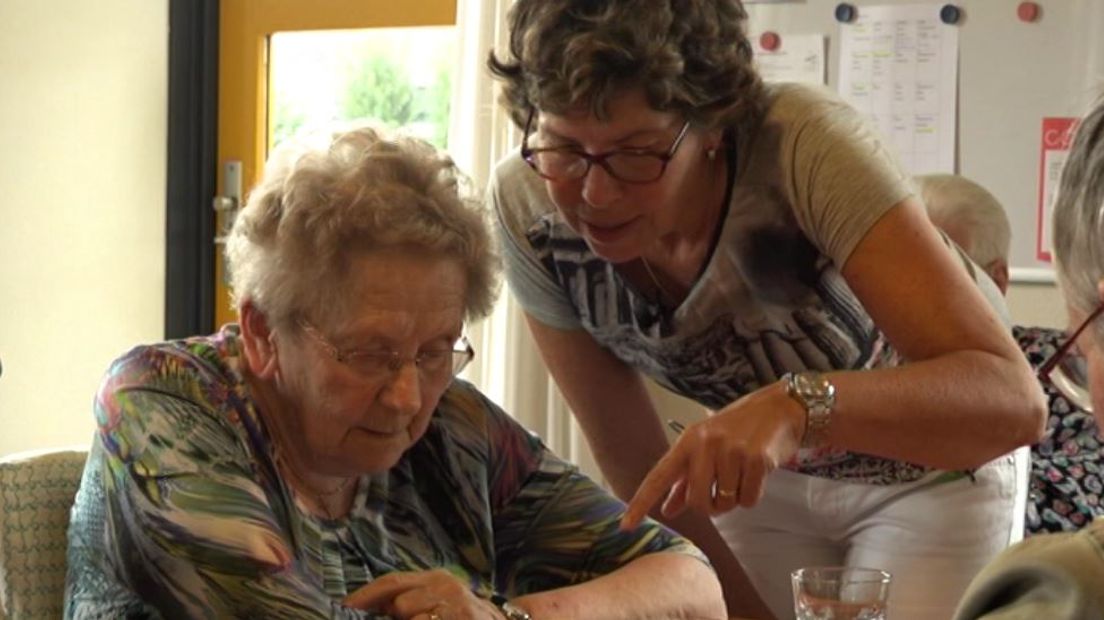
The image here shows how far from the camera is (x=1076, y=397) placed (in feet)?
3.87

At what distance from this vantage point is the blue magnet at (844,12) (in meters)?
3.48

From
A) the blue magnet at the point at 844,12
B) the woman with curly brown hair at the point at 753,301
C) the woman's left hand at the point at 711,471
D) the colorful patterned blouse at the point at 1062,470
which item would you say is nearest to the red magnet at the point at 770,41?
the blue magnet at the point at 844,12

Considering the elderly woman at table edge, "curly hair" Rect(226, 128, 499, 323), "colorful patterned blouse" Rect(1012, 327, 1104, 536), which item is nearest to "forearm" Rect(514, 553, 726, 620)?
the elderly woman at table edge

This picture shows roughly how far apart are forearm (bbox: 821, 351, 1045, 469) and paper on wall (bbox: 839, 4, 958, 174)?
5.49ft

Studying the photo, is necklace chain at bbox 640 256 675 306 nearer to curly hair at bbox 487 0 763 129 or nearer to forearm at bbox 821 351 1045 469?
curly hair at bbox 487 0 763 129

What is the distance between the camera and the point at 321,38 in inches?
167

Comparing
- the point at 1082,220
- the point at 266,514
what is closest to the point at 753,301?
the point at 266,514

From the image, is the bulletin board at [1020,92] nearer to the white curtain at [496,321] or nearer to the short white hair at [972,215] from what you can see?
the short white hair at [972,215]

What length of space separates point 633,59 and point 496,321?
190 cm

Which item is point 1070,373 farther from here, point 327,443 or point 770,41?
point 770,41

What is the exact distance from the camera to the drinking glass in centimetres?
149

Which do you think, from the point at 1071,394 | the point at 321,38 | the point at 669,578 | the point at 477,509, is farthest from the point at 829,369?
the point at 321,38

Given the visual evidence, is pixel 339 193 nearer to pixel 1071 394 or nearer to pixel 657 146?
pixel 657 146

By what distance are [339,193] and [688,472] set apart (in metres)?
0.47
